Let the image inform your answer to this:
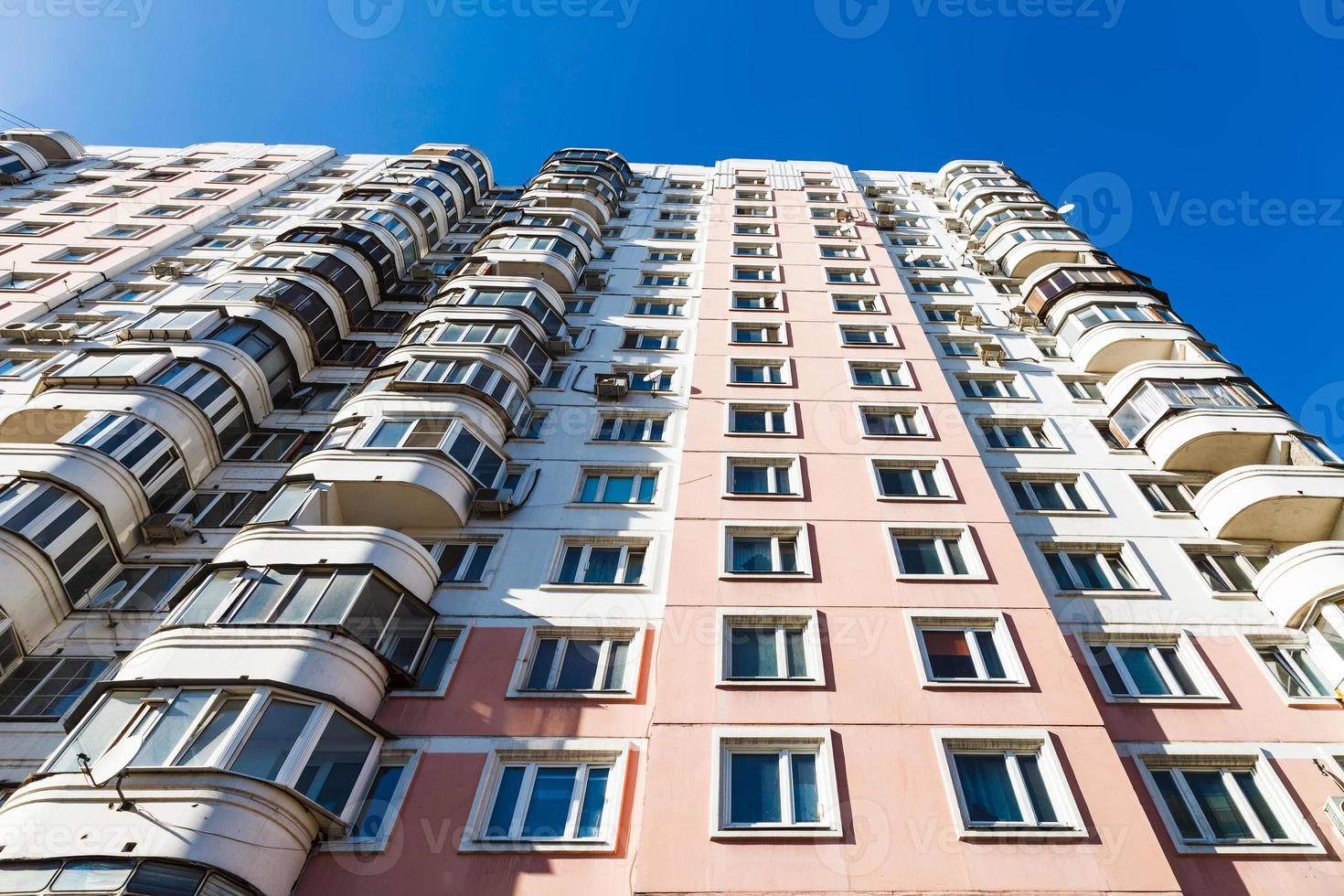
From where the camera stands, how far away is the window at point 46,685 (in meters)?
14.7

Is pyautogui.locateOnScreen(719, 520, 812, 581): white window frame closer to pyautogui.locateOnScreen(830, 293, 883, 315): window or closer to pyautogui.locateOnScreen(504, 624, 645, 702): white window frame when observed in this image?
pyautogui.locateOnScreen(504, 624, 645, 702): white window frame

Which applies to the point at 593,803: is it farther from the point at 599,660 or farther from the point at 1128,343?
the point at 1128,343

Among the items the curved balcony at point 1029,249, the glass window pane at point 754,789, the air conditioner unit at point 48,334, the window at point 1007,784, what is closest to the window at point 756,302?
the curved balcony at point 1029,249

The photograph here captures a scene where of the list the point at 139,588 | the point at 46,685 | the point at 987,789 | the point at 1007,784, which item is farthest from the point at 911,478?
the point at 46,685

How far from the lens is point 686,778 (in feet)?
39.2

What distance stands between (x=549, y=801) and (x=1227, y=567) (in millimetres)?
16219

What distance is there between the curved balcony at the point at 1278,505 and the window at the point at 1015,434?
4430mm

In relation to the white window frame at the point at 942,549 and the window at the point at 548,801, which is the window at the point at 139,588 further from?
the white window frame at the point at 942,549

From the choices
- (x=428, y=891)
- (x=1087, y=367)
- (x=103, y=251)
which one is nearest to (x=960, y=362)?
(x=1087, y=367)

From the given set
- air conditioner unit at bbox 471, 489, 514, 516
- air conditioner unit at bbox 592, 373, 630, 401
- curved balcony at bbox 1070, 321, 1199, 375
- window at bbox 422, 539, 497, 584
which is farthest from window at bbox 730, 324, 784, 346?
window at bbox 422, 539, 497, 584

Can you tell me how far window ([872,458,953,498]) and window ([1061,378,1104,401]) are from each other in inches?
316

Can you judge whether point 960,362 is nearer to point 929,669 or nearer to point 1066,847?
point 929,669

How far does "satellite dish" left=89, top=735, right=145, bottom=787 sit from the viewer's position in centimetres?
1073

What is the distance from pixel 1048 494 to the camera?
19969mm
